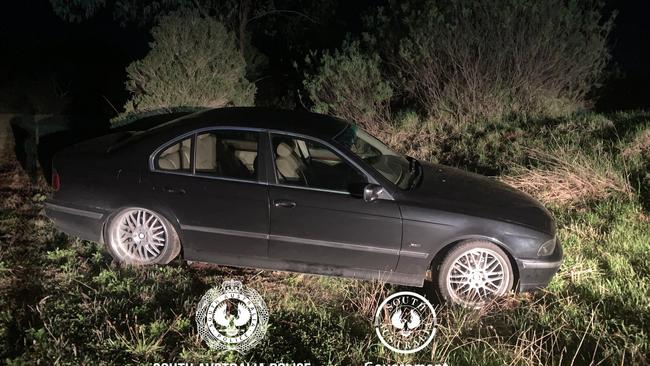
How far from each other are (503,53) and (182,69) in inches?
209

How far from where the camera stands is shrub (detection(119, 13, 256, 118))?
876cm

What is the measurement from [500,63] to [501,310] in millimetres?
6344

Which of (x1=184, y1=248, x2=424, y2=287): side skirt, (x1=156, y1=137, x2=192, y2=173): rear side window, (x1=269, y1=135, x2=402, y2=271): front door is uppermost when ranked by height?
(x1=156, y1=137, x2=192, y2=173): rear side window

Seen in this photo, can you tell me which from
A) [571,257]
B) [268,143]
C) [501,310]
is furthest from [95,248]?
[571,257]

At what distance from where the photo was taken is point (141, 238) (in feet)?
16.0

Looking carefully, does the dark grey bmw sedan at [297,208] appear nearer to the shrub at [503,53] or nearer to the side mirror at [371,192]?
the side mirror at [371,192]

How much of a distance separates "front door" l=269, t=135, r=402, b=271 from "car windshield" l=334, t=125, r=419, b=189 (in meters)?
0.28

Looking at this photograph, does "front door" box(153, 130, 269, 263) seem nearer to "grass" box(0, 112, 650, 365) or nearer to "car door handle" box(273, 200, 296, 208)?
"car door handle" box(273, 200, 296, 208)

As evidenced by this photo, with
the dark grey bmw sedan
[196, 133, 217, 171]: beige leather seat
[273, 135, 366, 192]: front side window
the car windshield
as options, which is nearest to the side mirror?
the dark grey bmw sedan

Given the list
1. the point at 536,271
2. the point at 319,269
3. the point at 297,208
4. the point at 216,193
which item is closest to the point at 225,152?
the point at 216,193

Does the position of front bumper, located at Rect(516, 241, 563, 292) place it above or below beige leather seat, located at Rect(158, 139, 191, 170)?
below

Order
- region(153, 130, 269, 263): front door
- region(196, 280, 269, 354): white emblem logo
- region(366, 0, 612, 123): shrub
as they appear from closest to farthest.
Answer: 1. region(196, 280, 269, 354): white emblem logo
2. region(153, 130, 269, 263): front door
3. region(366, 0, 612, 123): shrub

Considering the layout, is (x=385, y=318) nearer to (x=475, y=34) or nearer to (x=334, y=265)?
(x=334, y=265)

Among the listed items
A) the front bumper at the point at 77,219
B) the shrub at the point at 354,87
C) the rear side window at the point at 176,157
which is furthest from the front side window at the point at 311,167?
the shrub at the point at 354,87
